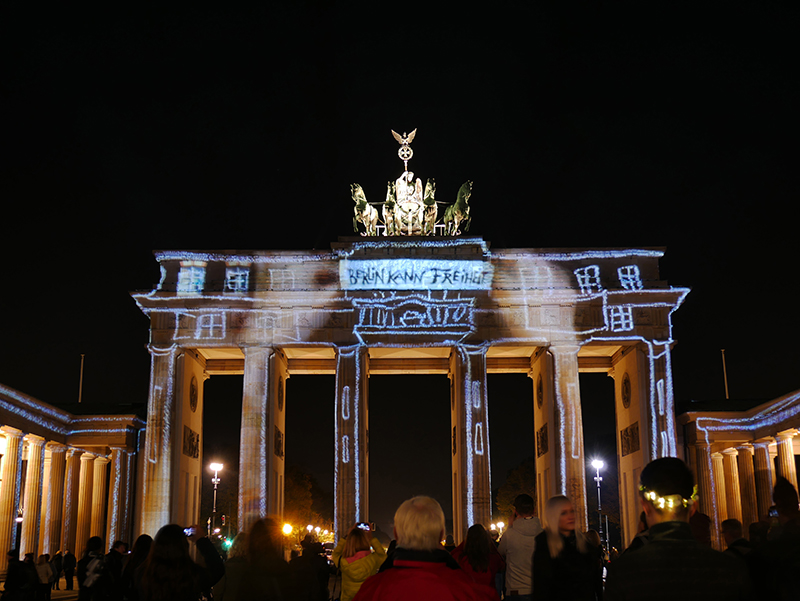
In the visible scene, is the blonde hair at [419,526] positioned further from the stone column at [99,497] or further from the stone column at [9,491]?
the stone column at [99,497]

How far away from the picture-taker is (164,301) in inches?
1774

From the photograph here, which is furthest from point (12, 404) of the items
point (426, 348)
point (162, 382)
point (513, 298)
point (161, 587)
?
point (161, 587)

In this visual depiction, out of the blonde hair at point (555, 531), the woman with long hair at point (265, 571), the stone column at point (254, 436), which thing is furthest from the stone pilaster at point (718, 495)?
the woman with long hair at point (265, 571)

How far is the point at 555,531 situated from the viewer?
8.31 metres

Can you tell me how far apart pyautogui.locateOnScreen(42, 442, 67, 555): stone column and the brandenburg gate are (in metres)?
8.50

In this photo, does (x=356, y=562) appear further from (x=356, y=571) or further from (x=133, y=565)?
(x=133, y=565)

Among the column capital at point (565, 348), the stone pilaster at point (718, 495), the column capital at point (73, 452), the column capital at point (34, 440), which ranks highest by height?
the column capital at point (565, 348)

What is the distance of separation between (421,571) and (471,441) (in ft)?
126

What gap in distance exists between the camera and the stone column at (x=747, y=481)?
49.9m

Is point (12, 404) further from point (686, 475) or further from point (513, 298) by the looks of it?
point (686, 475)

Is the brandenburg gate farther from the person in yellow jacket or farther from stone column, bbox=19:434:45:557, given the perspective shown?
the person in yellow jacket

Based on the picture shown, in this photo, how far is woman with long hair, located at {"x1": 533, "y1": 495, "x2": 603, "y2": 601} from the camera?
8.11m

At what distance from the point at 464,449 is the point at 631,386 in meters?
10.7

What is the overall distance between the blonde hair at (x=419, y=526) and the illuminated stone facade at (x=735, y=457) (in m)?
45.0
